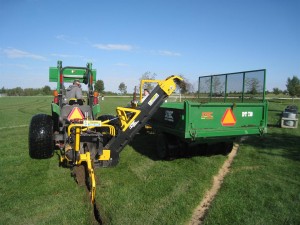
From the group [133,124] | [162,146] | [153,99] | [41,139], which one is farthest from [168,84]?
[41,139]

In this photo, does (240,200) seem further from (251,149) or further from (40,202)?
(251,149)

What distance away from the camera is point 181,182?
5816 mm

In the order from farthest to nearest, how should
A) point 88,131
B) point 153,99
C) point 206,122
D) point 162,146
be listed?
point 162,146 < point 206,122 < point 153,99 < point 88,131

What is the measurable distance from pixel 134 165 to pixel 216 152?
8.25ft

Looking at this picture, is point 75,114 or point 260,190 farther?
point 75,114

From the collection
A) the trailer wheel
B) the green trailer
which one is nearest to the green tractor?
the green trailer

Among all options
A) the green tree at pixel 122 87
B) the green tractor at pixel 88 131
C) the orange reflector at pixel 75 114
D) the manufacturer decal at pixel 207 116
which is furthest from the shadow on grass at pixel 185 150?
the green tree at pixel 122 87

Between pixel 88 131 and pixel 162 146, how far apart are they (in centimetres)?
224

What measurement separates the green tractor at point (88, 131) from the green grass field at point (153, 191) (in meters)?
0.38

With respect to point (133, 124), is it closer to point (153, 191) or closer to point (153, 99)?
point (153, 99)

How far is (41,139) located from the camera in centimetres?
669

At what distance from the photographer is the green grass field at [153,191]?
434cm

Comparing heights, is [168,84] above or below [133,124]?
above

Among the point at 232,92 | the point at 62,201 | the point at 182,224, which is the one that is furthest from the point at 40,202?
the point at 232,92
